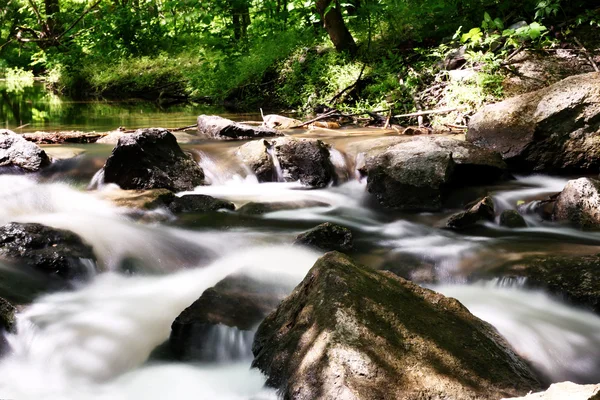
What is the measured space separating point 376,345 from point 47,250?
2.82 metres

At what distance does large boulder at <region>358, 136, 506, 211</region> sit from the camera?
5.80 metres

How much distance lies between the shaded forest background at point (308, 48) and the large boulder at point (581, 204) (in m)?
4.08

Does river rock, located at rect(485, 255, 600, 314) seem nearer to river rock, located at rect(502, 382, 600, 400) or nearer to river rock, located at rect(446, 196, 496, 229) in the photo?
river rock, located at rect(446, 196, 496, 229)

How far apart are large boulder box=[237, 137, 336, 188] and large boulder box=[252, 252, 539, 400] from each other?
382 centimetres

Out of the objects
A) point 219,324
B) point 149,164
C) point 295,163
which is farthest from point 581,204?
point 149,164

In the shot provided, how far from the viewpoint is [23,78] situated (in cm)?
3159

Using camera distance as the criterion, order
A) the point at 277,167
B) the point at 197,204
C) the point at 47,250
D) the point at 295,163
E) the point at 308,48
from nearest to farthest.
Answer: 1. the point at 47,250
2. the point at 197,204
3. the point at 295,163
4. the point at 277,167
5. the point at 308,48

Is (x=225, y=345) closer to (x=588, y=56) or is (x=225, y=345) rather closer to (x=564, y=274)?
(x=564, y=274)

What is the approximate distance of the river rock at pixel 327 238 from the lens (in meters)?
4.59

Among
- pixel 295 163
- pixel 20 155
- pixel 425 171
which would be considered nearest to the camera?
pixel 425 171

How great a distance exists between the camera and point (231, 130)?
869 cm

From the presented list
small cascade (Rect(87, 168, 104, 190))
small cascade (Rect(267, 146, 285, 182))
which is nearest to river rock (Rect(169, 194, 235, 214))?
small cascade (Rect(87, 168, 104, 190))

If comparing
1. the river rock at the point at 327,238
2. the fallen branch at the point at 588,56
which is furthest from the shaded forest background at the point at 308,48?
the river rock at the point at 327,238

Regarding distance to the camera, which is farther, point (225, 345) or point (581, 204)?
point (581, 204)
